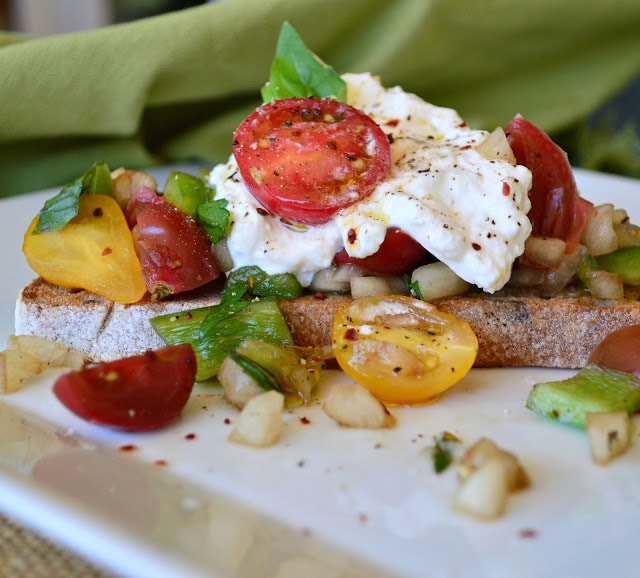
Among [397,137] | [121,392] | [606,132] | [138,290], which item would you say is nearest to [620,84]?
[606,132]

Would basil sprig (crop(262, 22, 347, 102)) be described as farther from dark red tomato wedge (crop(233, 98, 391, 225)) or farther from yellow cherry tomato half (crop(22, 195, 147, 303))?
yellow cherry tomato half (crop(22, 195, 147, 303))

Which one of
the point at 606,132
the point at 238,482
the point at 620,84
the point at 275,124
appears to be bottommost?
the point at 606,132

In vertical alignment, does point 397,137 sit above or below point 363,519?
above

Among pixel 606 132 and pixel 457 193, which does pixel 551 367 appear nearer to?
pixel 457 193

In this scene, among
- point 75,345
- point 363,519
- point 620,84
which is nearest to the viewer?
point 363,519

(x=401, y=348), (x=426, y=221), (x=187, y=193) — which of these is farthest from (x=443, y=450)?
(x=187, y=193)

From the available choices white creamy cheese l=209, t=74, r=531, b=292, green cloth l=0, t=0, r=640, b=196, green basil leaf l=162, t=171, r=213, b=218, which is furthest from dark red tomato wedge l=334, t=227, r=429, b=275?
green cloth l=0, t=0, r=640, b=196

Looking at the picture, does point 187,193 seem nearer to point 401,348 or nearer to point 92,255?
point 92,255
